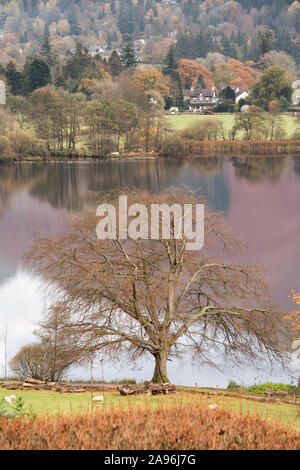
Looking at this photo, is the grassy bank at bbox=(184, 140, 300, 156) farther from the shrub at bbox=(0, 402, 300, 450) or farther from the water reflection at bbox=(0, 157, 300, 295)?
the shrub at bbox=(0, 402, 300, 450)

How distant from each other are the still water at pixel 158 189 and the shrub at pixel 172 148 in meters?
5.75

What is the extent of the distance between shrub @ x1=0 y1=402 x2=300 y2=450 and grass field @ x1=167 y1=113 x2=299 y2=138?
230ft

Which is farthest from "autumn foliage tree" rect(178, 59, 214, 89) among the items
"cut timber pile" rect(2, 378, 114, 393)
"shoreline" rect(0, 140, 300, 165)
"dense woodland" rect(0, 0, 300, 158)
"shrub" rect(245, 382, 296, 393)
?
"cut timber pile" rect(2, 378, 114, 393)

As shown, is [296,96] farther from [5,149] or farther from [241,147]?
[5,149]

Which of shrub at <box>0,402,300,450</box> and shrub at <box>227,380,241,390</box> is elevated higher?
shrub at <box>0,402,300,450</box>

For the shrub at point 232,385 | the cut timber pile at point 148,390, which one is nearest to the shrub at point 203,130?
the shrub at point 232,385

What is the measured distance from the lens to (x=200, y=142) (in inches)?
2763

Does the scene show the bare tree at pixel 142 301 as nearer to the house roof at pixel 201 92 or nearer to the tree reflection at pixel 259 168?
the tree reflection at pixel 259 168

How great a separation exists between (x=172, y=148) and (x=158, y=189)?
2619 cm

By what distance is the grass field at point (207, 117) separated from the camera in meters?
76.9

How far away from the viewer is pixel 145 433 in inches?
209

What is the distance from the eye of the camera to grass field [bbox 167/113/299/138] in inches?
3029
